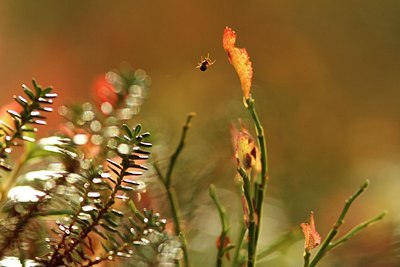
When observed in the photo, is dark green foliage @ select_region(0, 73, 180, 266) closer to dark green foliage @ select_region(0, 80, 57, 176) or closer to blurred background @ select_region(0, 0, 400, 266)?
dark green foliage @ select_region(0, 80, 57, 176)

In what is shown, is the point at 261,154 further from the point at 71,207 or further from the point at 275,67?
the point at 275,67

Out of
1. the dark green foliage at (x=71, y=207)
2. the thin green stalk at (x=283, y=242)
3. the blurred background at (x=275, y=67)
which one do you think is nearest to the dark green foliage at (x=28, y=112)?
the dark green foliage at (x=71, y=207)

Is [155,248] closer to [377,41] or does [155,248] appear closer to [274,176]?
[274,176]

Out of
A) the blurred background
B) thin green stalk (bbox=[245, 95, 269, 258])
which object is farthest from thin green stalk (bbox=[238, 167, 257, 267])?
the blurred background

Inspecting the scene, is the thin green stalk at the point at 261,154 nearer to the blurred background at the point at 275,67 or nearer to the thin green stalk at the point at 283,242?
the thin green stalk at the point at 283,242

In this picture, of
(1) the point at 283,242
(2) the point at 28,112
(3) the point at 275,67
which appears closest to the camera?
(2) the point at 28,112

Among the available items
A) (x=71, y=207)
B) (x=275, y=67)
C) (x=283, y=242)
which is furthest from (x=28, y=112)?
(x=275, y=67)

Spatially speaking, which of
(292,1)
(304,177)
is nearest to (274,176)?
(304,177)

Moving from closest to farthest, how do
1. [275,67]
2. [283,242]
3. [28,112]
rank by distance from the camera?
[28,112], [283,242], [275,67]
